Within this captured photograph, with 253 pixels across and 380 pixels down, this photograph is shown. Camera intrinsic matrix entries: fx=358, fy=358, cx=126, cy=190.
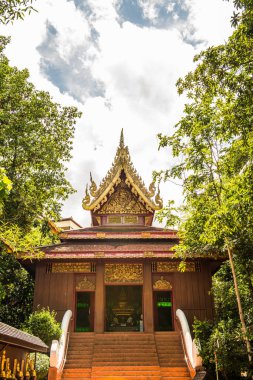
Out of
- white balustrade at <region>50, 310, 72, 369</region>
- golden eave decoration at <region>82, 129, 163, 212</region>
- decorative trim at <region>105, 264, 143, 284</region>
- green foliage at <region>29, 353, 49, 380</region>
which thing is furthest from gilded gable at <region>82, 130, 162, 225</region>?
green foliage at <region>29, 353, 49, 380</region>

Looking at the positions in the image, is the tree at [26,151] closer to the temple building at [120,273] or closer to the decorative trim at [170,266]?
the temple building at [120,273]

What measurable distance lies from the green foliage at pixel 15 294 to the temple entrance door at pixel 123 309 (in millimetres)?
→ 4345

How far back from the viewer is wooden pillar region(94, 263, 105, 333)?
1348cm

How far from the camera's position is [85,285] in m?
14.6

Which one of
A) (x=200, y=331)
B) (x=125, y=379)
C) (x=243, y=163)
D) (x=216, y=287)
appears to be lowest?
(x=125, y=379)

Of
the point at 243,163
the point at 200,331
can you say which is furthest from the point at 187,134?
the point at 200,331

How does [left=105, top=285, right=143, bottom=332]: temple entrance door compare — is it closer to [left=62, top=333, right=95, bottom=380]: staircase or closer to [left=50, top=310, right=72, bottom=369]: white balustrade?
A: [left=62, top=333, right=95, bottom=380]: staircase

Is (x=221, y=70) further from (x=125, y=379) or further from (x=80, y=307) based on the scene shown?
(x=80, y=307)

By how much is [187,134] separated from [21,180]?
8450mm

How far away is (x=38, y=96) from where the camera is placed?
51.9 ft

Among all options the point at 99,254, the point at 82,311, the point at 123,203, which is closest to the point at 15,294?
the point at 82,311

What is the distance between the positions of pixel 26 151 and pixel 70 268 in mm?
5196

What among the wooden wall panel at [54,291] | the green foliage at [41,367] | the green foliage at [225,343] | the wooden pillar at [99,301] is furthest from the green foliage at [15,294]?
the green foliage at [225,343]

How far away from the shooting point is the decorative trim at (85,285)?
1459 centimetres
